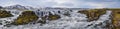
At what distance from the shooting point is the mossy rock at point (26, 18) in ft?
14.6

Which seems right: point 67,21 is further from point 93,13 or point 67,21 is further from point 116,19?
point 116,19

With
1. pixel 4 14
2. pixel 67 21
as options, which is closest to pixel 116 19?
pixel 67 21

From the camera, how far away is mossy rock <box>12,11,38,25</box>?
444 centimetres

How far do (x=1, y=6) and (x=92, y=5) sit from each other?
148 cm

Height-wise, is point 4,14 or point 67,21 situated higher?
point 4,14

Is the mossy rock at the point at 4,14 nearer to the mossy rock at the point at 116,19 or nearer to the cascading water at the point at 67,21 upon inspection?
the cascading water at the point at 67,21

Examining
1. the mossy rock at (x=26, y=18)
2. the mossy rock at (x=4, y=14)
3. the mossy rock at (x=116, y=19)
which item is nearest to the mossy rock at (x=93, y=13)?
the mossy rock at (x=116, y=19)

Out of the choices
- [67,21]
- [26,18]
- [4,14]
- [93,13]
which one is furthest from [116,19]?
[4,14]

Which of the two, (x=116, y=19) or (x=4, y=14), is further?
(x=4, y=14)

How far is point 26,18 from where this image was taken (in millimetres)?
4453

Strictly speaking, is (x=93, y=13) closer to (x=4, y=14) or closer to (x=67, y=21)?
(x=67, y=21)

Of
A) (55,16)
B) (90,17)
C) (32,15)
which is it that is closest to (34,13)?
(32,15)

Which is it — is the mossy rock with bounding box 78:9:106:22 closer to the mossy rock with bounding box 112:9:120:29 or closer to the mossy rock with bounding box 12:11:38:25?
the mossy rock with bounding box 112:9:120:29

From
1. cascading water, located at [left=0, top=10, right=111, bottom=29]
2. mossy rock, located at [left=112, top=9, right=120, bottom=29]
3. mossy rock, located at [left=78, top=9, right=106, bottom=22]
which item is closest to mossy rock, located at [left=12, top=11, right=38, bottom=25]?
cascading water, located at [left=0, top=10, right=111, bottom=29]
